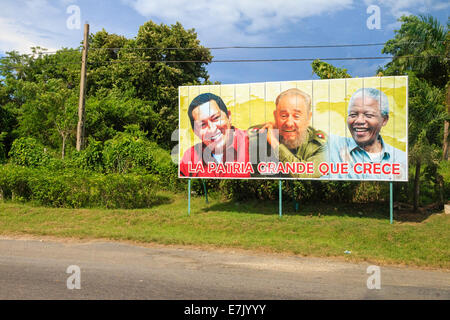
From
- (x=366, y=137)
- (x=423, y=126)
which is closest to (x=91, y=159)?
(x=366, y=137)

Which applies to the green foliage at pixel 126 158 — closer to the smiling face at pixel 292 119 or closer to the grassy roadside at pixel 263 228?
the grassy roadside at pixel 263 228

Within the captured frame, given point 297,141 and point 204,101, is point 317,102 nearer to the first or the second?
point 297,141

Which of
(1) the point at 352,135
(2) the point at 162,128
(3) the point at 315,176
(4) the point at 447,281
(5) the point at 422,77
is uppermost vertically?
(5) the point at 422,77

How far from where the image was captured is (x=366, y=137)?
36.2ft

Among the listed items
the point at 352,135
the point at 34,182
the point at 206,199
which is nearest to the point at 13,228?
the point at 34,182

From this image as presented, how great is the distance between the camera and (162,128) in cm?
2866

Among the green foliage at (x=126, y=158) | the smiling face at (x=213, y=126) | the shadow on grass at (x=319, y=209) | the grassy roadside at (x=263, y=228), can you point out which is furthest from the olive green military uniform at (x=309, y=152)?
the green foliage at (x=126, y=158)

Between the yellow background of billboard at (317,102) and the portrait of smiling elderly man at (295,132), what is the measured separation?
0.18m

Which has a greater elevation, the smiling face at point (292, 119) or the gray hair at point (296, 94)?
the gray hair at point (296, 94)

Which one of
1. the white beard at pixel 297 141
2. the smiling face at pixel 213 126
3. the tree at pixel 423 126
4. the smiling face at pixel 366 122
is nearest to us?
the smiling face at pixel 366 122

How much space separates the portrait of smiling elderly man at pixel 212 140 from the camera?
12195mm

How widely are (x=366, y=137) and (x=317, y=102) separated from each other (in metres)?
1.72

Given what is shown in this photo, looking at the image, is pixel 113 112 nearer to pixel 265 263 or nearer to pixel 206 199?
pixel 206 199

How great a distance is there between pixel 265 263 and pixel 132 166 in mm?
11608
